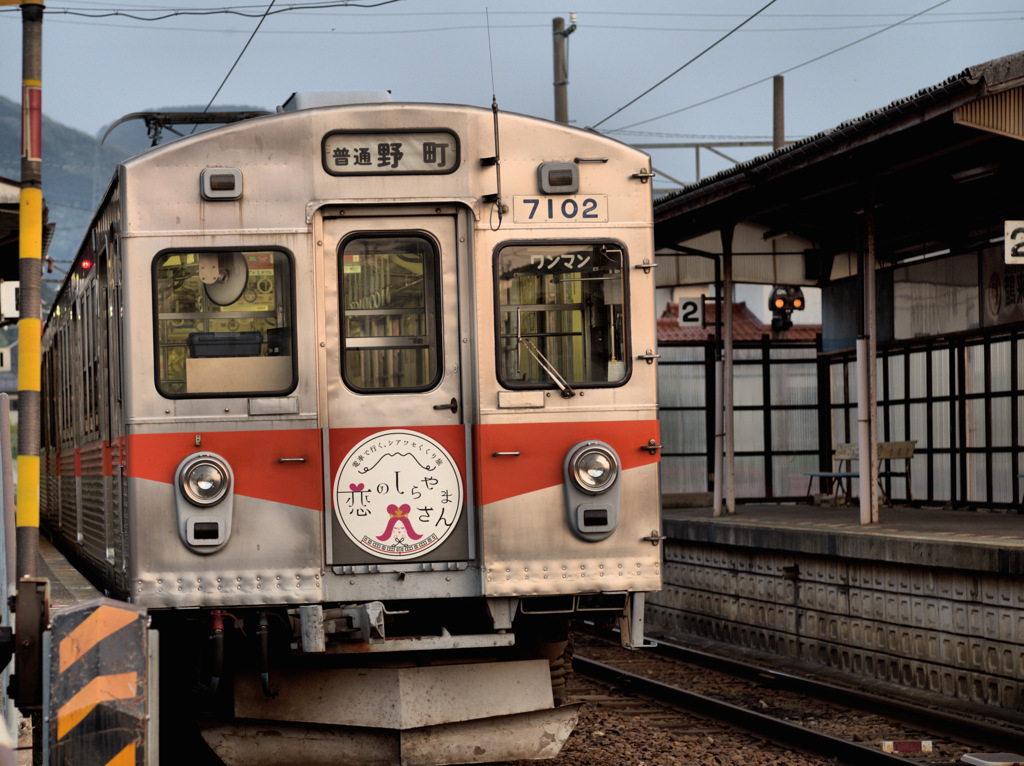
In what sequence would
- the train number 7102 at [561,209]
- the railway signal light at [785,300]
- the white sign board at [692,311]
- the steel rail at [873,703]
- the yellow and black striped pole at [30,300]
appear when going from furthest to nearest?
the white sign board at [692,311] < the railway signal light at [785,300] < the steel rail at [873,703] < the train number 7102 at [561,209] < the yellow and black striped pole at [30,300]

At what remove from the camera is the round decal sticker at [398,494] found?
662 cm

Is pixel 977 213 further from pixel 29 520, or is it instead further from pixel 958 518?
pixel 29 520

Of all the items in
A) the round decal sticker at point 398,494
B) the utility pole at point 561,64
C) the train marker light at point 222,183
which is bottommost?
the round decal sticker at point 398,494

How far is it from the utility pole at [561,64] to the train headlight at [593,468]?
15.1 m

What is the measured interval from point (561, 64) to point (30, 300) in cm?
1694

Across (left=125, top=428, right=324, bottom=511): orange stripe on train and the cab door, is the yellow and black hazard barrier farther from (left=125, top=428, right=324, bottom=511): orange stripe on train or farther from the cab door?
the cab door

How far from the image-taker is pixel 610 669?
36.2ft

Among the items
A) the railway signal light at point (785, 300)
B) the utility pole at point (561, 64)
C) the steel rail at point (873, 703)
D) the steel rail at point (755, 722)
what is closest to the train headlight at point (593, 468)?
the steel rail at point (873, 703)

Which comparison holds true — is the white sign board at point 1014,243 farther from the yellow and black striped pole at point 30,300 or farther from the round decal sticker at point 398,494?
the yellow and black striped pole at point 30,300

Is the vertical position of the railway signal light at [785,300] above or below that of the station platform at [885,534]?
above

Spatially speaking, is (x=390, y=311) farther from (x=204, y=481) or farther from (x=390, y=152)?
(x=204, y=481)

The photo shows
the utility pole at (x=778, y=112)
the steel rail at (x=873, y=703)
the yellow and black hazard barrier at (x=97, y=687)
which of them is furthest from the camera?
the utility pole at (x=778, y=112)

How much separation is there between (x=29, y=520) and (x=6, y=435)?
2209 mm

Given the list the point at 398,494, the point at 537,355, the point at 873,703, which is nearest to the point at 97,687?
the point at 398,494
